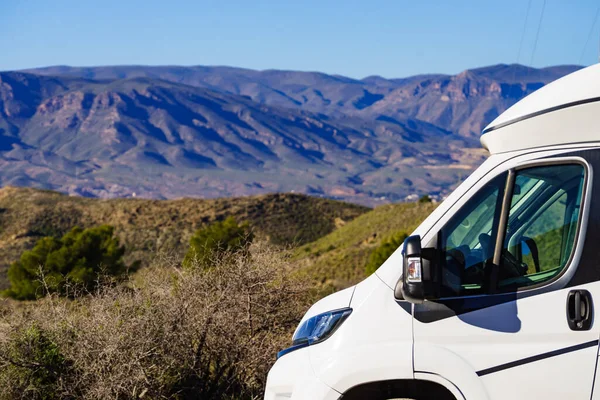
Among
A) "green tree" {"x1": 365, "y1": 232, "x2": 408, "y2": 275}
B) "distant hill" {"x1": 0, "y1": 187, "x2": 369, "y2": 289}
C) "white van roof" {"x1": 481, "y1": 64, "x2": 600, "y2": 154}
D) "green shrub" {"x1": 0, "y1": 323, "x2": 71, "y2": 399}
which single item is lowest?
"distant hill" {"x1": 0, "y1": 187, "x2": 369, "y2": 289}

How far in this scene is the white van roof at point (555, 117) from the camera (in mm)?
4262

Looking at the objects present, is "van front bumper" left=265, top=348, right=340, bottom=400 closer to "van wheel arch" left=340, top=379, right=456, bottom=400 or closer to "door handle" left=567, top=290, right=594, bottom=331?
"van wheel arch" left=340, top=379, right=456, bottom=400

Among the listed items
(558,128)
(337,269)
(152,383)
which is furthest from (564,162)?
(337,269)

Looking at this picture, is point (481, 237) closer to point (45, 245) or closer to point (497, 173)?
point (497, 173)

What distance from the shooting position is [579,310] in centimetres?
411

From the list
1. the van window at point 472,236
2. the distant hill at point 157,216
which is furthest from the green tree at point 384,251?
the van window at point 472,236

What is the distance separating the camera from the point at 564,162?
440 cm

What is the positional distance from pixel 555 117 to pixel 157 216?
56828 millimetres

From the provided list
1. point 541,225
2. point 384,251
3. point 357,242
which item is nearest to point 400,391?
point 541,225

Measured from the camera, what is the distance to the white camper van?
4180mm

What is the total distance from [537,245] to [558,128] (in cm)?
73

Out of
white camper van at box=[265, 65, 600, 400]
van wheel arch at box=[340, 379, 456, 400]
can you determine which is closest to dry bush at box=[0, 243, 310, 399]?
white camper van at box=[265, 65, 600, 400]

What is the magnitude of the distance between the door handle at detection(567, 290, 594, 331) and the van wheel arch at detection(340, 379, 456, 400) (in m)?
0.82

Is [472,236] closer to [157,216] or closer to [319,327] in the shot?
[319,327]
